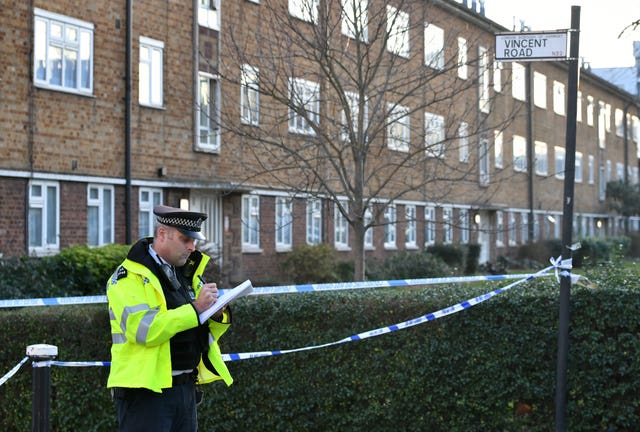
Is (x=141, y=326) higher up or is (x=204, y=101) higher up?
(x=204, y=101)

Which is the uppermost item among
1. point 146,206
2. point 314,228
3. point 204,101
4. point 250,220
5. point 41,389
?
point 204,101

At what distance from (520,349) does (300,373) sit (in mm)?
1790

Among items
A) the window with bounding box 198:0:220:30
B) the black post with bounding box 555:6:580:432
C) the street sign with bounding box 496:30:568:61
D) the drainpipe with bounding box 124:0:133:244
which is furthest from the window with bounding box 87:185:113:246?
the black post with bounding box 555:6:580:432

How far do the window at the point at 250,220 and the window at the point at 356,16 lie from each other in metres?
11.2

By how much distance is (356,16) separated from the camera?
490 inches

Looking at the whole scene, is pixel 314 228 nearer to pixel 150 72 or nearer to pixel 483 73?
pixel 150 72

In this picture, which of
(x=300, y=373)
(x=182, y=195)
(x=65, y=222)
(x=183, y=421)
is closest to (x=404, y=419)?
(x=300, y=373)

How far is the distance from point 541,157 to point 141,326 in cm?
3739

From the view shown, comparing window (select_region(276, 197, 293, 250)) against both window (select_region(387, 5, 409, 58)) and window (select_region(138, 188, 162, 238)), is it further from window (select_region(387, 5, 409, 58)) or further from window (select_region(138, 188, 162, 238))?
window (select_region(387, 5, 409, 58))

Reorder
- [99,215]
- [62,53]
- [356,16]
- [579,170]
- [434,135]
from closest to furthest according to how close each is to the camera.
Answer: [356,16], [434,135], [62,53], [99,215], [579,170]

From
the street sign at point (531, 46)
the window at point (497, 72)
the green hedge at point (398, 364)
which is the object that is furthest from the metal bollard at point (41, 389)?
the window at point (497, 72)

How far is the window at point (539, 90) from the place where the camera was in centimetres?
4022

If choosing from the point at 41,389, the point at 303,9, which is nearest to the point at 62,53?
the point at 303,9

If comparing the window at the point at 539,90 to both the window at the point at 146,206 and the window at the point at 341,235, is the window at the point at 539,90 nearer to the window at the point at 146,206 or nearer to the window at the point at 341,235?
the window at the point at 341,235
